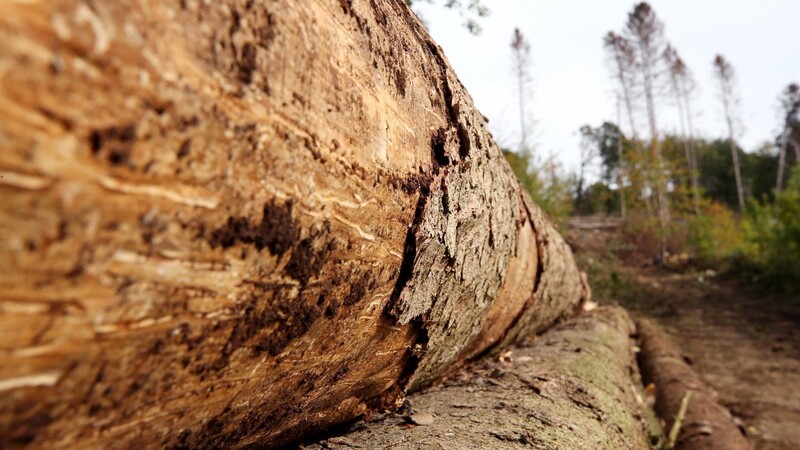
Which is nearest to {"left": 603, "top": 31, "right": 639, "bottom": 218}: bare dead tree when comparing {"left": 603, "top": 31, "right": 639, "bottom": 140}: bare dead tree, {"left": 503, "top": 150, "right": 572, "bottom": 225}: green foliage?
{"left": 603, "top": 31, "right": 639, "bottom": 140}: bare dead tree

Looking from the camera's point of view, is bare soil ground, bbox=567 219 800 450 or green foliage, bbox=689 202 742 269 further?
green foliage, bbox=689 202 742 269

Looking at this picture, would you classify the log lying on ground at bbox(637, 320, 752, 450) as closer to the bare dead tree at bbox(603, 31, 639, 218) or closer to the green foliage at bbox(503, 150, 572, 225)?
the green foliage at bbox(503, 150, 572, 225)

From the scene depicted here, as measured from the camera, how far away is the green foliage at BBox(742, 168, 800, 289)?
31.2ft

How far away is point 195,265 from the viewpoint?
0.82 metres

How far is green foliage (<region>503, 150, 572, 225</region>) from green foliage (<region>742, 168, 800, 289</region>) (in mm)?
4328

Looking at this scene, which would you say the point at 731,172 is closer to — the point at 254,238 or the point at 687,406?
the point at 687,406

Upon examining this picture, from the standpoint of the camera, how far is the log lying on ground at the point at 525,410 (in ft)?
5.28

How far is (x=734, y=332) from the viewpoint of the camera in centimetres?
735

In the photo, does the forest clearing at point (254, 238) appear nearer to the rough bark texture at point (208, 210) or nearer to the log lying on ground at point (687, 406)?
the rough bark texture at point (208, 210)

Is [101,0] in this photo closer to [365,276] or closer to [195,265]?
[195,265]

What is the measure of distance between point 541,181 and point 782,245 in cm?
510

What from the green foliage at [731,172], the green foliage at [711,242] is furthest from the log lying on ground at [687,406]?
the green foliage at [731,172]

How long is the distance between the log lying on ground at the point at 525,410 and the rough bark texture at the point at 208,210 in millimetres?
273

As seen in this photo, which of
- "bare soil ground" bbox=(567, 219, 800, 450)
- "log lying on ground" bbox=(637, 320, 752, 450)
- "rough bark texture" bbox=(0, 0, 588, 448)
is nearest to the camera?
"rough bark texture" bbox=(0, 0, 588, 448)
